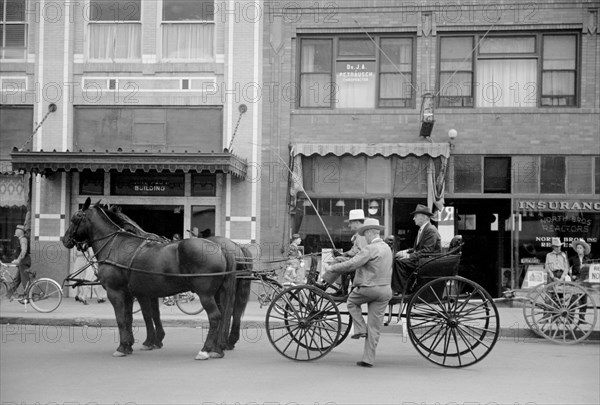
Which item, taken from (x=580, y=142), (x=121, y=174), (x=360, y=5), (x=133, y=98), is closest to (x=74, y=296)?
(x=121, y=174)

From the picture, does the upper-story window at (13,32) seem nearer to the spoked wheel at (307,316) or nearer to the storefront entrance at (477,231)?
the storefront entrance at (477,231)

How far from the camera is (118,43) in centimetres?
1944

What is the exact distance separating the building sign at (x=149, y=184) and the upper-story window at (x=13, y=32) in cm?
428

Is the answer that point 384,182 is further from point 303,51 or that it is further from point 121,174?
point 121,174

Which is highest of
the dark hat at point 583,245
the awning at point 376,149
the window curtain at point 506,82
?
the window curtain at point 506,82

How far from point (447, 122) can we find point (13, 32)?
11662mm

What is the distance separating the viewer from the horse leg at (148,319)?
10547 millimetres

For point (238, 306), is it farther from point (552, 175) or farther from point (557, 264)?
point (552, 175)

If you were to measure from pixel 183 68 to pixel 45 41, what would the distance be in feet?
12.2

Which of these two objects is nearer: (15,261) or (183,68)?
(15,261)

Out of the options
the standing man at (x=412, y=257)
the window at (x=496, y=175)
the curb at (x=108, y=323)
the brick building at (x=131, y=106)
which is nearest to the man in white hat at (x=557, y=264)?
the window at (x=496, y=175)

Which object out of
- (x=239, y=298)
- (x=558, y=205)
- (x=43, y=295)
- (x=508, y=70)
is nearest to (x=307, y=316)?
(x=239, y=298)

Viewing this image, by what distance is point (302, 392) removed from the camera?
313 inches

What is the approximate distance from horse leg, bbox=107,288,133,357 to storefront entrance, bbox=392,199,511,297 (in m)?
9.63
